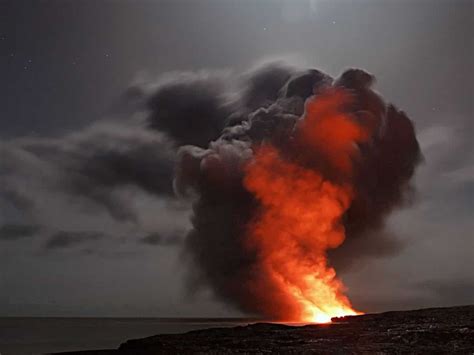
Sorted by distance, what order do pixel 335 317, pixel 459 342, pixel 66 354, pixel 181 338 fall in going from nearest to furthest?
1. pixel 459 342
2. pixel 66 354
3. pixel 181 338
4. pixel 335 317

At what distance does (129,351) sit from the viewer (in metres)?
67.6

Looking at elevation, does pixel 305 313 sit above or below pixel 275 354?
above

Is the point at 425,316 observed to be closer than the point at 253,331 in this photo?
No

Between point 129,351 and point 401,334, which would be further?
point 401,334

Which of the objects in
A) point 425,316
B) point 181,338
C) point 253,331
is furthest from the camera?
point 425,316

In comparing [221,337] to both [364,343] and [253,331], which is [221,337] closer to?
A: [253,331]

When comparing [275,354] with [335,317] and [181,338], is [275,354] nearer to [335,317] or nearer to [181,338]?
[181,338]

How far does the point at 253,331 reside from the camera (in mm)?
91312

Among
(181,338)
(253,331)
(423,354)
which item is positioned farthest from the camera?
(253,331)

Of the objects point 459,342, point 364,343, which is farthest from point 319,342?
point 459,342

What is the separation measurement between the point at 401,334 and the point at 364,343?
12.4m

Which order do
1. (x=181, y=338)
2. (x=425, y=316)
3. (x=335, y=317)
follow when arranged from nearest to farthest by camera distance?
(x=181, y=338)
(x=335, y=317)
(x=425, y=316)

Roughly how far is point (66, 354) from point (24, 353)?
48894 millimetres

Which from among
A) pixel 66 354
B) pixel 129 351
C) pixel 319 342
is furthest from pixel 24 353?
pixel 319 342
